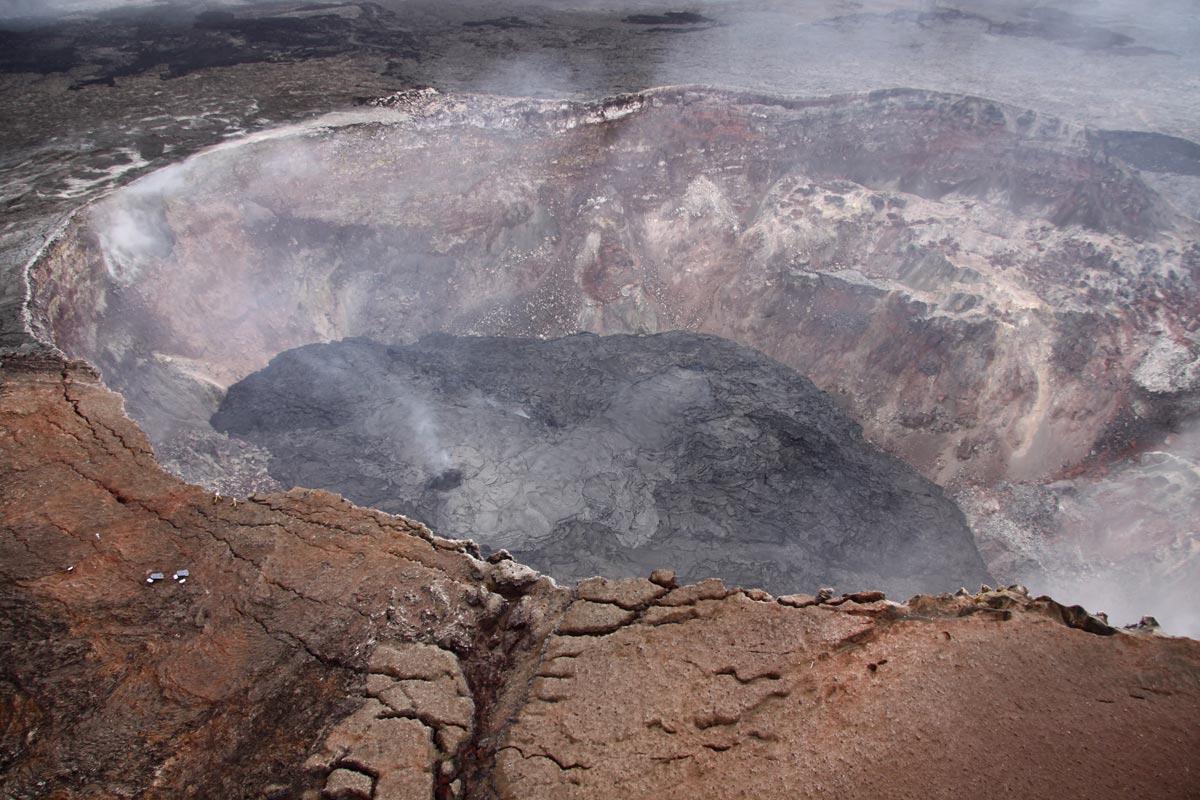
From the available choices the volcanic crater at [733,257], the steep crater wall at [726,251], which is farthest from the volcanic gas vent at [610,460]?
the steep crater wall at [726,251]

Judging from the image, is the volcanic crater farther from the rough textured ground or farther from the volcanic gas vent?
the rough textured ground

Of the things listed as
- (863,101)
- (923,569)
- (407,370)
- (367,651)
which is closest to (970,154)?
(863,101)

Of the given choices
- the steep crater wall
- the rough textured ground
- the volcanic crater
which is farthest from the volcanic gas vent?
the rough textured ground

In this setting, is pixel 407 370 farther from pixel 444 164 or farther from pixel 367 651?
pixel 367 651

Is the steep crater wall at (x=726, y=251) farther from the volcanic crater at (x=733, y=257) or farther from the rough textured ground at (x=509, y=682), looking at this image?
the rough textured ground at (x=509, y=682)

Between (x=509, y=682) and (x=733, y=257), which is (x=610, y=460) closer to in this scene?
(x=733, y=257)
